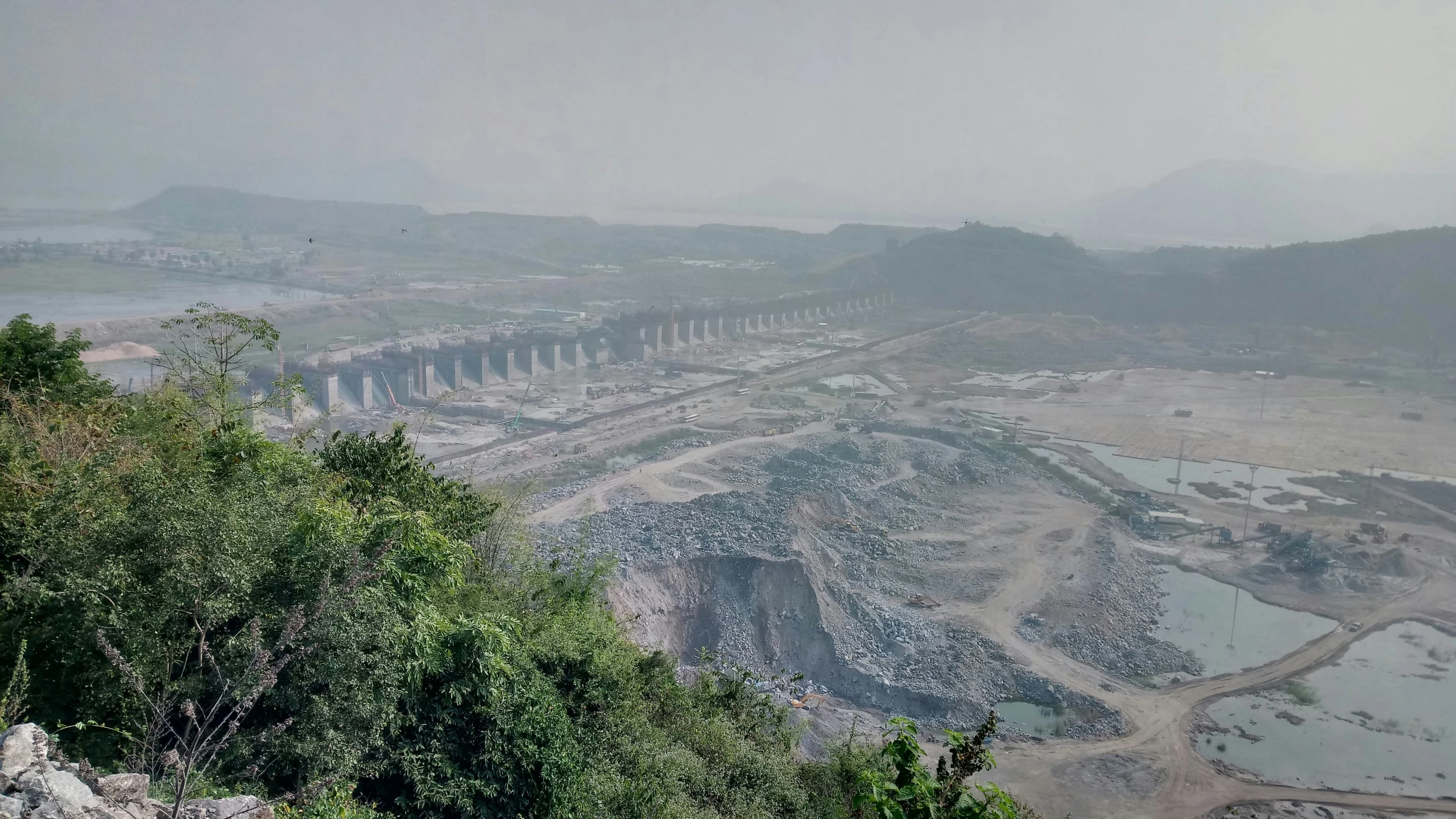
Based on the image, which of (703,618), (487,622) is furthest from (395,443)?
(703,618)

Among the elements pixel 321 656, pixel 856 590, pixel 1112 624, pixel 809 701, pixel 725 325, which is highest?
pixel 321 656

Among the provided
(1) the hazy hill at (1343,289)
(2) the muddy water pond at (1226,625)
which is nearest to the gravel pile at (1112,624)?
(2) the muddy water pond at (1226,625)

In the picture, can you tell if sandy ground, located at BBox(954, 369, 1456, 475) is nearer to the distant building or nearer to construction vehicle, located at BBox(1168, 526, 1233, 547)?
construction vehicle, located at BBox(1168, 526, 1233, 547)

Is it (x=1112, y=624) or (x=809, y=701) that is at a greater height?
(x=1112, y=624)

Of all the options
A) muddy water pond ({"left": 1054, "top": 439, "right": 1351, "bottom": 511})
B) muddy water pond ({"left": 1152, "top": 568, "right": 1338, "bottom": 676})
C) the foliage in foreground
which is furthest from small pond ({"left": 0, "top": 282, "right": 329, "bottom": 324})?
muddy water pond ({"left": 1054, "top": 439, "right": 1351, "bottom": 511})

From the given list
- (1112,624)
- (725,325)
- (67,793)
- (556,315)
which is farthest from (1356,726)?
(556,315)

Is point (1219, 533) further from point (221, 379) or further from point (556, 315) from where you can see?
point (556, 315)

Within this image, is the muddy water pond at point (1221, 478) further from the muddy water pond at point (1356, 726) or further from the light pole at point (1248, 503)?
the muddy water pond at point (1356, 726)
